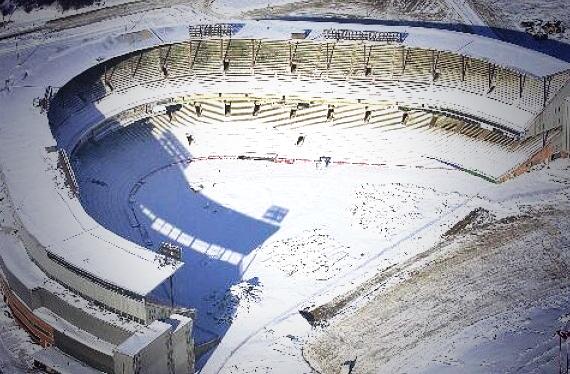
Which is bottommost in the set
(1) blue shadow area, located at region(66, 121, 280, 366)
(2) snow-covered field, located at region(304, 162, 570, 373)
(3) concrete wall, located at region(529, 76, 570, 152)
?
(2) snow-covered field, located at region(304, 162, 570, 373)

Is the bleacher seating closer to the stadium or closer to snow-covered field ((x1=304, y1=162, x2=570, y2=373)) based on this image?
the stadium

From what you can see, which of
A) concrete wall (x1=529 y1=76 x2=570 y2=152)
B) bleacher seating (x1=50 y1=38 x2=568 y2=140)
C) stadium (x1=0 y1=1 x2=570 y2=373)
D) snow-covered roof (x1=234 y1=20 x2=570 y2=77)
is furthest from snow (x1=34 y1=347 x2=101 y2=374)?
concrete wall (x1=529 y1=76 x2=570 y2=152)

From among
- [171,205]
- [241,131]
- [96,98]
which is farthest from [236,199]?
[96,98]

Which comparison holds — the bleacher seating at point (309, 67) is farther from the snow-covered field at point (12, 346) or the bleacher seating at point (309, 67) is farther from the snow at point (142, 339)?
the snow at point (142, 339)

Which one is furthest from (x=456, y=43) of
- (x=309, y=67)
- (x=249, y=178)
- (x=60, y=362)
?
(x=60, y=362)

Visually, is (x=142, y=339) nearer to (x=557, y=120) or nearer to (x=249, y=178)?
(x=249, y=178)

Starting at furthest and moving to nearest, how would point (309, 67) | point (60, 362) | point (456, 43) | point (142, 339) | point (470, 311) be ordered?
point (309, 67)
point (456, 43)
point (470, 311)
point (60, 362)
point (142, 339)

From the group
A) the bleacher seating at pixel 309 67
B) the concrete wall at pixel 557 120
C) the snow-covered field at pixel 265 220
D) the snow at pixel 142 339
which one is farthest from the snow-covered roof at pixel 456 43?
the snow at pixel 142 339

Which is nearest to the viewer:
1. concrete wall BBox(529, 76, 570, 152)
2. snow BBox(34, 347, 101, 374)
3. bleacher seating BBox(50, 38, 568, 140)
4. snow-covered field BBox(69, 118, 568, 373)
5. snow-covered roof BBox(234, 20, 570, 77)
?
snow BBox(34, 347, 101, 374)
